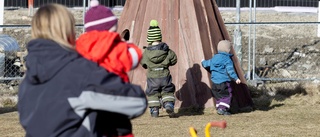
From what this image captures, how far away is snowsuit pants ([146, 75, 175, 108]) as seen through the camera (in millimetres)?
10977

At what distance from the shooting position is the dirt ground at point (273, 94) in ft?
32.2

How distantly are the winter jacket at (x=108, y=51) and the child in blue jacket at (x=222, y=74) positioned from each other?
717cm

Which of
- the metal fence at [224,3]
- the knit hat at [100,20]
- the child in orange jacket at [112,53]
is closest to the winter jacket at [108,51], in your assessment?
the child in orange jacket at [112,53]

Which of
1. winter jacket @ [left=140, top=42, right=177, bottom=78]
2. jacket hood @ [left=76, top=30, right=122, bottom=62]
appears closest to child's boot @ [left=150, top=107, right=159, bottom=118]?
winter jacket @ [left=140, top=42, right=177, bottom=78]

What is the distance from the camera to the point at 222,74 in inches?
443

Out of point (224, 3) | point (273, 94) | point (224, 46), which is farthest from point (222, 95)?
point (224, 3)

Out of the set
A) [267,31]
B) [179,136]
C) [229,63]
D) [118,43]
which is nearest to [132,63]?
[118,43]

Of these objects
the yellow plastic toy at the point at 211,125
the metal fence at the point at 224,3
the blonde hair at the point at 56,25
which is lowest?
the yellow plastic toy at the point at 211,125

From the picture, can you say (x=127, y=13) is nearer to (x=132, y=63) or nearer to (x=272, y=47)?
(x=272, y=47)

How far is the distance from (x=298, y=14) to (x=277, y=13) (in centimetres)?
57

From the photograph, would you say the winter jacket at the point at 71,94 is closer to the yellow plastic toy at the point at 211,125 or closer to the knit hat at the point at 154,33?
the yellow plastic toy at the point at 211,125

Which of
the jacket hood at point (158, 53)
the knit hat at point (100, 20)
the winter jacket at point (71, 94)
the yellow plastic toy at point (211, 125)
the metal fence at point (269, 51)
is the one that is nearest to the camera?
the winter jacket at point (71, 94)

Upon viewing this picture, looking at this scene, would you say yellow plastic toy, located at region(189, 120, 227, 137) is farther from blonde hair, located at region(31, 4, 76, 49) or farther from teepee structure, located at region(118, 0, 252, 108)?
teepee structure, located at region(118, 0, 252, 108)

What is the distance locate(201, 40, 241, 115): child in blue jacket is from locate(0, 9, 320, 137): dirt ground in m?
0.23
